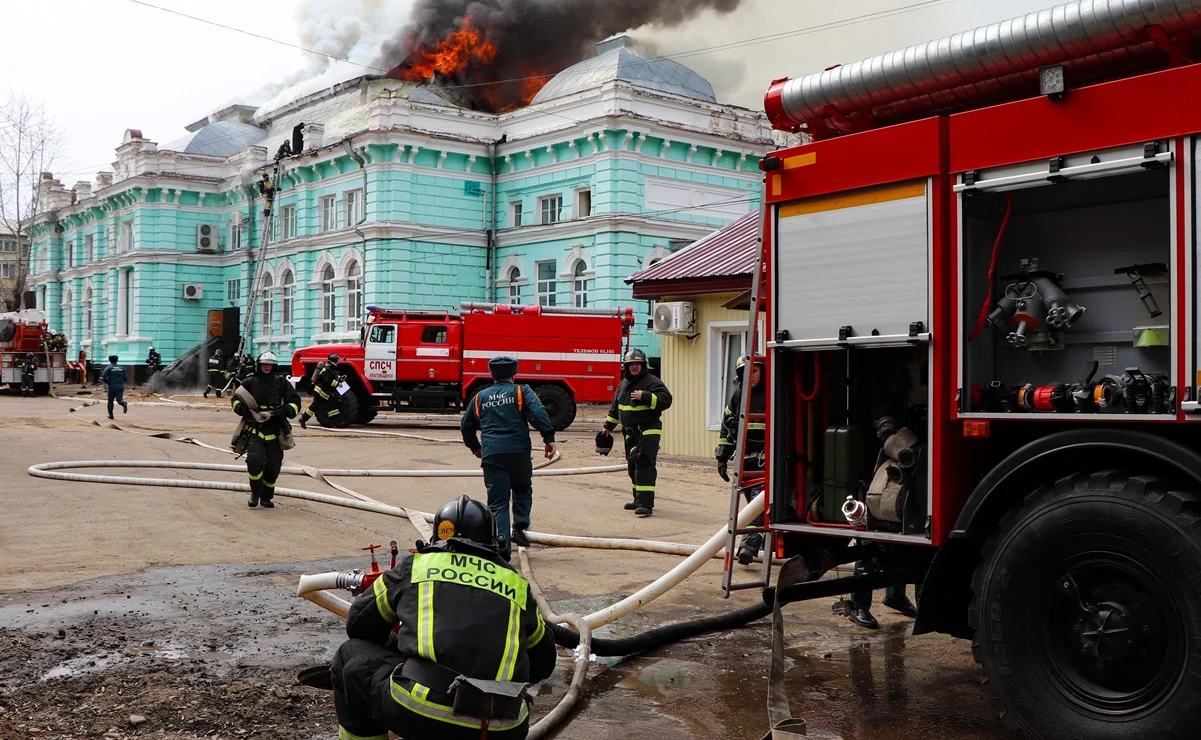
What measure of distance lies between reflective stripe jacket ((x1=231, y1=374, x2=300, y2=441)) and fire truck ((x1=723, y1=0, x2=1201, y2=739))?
7.03m

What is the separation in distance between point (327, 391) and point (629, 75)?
1585 cm

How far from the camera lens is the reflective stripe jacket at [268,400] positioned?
11.4 metres

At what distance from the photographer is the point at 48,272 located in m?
54.8

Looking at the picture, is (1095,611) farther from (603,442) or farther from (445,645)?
(603,442)

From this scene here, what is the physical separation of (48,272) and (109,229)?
9.20 metres

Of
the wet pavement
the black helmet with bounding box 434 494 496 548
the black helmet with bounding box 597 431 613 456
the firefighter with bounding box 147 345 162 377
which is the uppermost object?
the firefighter with bounding box 147 345 162 377

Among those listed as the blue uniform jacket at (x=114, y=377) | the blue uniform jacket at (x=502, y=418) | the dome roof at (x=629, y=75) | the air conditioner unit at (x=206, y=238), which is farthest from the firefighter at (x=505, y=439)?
the air conditioner unit at (x=206, y=238)

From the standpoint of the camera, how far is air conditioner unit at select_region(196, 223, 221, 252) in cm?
4462

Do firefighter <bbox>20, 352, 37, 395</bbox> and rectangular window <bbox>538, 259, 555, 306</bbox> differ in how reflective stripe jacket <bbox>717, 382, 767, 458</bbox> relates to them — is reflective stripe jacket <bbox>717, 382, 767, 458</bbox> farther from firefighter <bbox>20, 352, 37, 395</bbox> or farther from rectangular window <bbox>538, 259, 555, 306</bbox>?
firefighter <bbox>20, 352, 37, 395</bbox>

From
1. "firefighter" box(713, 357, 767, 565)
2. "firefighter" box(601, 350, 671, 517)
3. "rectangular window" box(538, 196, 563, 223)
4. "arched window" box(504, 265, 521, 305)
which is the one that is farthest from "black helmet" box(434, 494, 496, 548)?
"arched window" box(504, 265, 521, 305)

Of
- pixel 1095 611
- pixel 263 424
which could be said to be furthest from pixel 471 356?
pixel 1095 611

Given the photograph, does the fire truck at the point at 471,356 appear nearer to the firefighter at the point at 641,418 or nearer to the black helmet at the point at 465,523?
the firefighter at the point at 641,418

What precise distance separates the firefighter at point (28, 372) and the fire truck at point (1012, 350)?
3600cm

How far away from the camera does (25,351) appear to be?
36.6m
